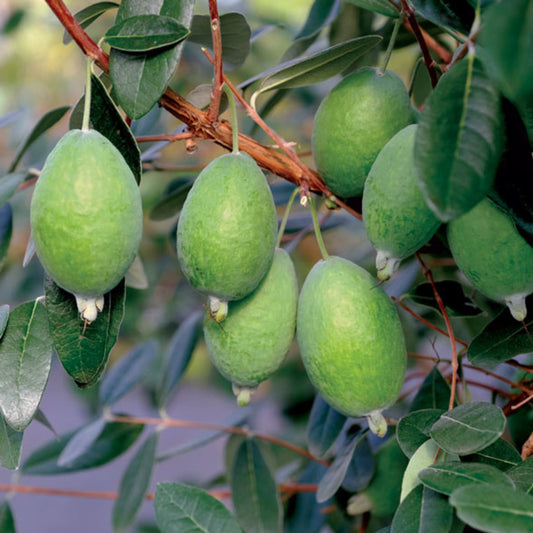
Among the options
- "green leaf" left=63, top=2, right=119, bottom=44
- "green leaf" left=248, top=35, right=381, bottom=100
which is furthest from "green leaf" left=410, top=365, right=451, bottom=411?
"green leaf" left=63, top=2, right=119, bottom=44

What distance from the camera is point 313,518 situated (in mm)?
1200

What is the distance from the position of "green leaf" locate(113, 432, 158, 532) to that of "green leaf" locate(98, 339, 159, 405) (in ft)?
0.40

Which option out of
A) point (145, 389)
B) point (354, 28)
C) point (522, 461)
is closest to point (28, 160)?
point (145, 389)

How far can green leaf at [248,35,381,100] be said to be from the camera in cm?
72

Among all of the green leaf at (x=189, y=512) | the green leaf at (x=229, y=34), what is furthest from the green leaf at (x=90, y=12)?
the green leaf at (x=189, y=512)

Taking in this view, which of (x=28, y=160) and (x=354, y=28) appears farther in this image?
(x=28, y=160)

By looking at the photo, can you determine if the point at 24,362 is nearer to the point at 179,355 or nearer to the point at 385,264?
the point at 385,264

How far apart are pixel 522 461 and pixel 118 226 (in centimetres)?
42

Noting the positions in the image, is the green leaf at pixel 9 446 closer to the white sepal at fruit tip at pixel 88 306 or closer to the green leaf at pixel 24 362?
the green leaf at pixel 24 362

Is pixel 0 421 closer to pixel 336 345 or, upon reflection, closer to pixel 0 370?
pixel 0 370

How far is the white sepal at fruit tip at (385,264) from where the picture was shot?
0.65m

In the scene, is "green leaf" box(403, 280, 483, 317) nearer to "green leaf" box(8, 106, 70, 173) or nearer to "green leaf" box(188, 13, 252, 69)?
"green leaf" box(188, 13, 252, 69)

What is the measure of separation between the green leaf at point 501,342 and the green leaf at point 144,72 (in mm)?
428

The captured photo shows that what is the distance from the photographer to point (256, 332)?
688mm
